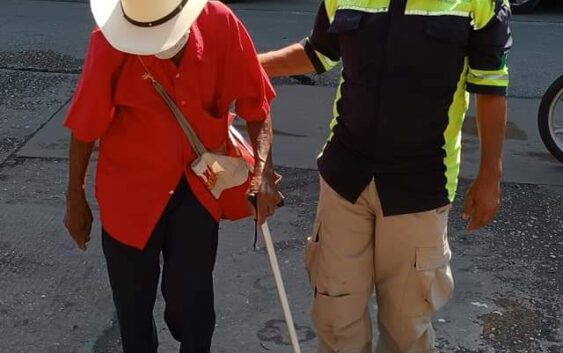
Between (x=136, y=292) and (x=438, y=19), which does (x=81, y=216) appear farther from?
(x=438, y=19)

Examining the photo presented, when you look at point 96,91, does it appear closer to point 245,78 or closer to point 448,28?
point 245,78

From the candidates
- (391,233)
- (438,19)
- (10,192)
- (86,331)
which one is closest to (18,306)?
(86,331)

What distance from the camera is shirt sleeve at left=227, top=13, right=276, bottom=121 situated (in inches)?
115

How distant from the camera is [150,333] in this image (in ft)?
10.8

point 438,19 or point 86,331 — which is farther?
point 86,331

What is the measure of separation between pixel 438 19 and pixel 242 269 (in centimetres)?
210

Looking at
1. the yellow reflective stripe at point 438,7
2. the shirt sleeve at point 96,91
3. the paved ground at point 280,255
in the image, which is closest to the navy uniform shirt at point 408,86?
the yellow reflective stripe at point 438,7

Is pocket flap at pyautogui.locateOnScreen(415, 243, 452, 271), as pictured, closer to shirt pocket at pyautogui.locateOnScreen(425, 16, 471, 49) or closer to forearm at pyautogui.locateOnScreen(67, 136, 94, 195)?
shirt pocket at pyautogui.locateOnScreen(425, 16, 471, 49)

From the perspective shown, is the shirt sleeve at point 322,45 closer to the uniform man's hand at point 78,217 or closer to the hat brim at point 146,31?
the hat brim at point 146,31

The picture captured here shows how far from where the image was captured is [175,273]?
312 centimetres

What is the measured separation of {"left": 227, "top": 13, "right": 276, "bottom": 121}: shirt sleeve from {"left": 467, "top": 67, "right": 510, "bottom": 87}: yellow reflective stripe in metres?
0.67

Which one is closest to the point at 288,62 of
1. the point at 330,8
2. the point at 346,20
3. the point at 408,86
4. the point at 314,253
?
the point at 330,8

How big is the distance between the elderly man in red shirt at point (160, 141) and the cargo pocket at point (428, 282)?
53 cm

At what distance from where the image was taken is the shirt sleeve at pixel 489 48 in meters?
2.76
